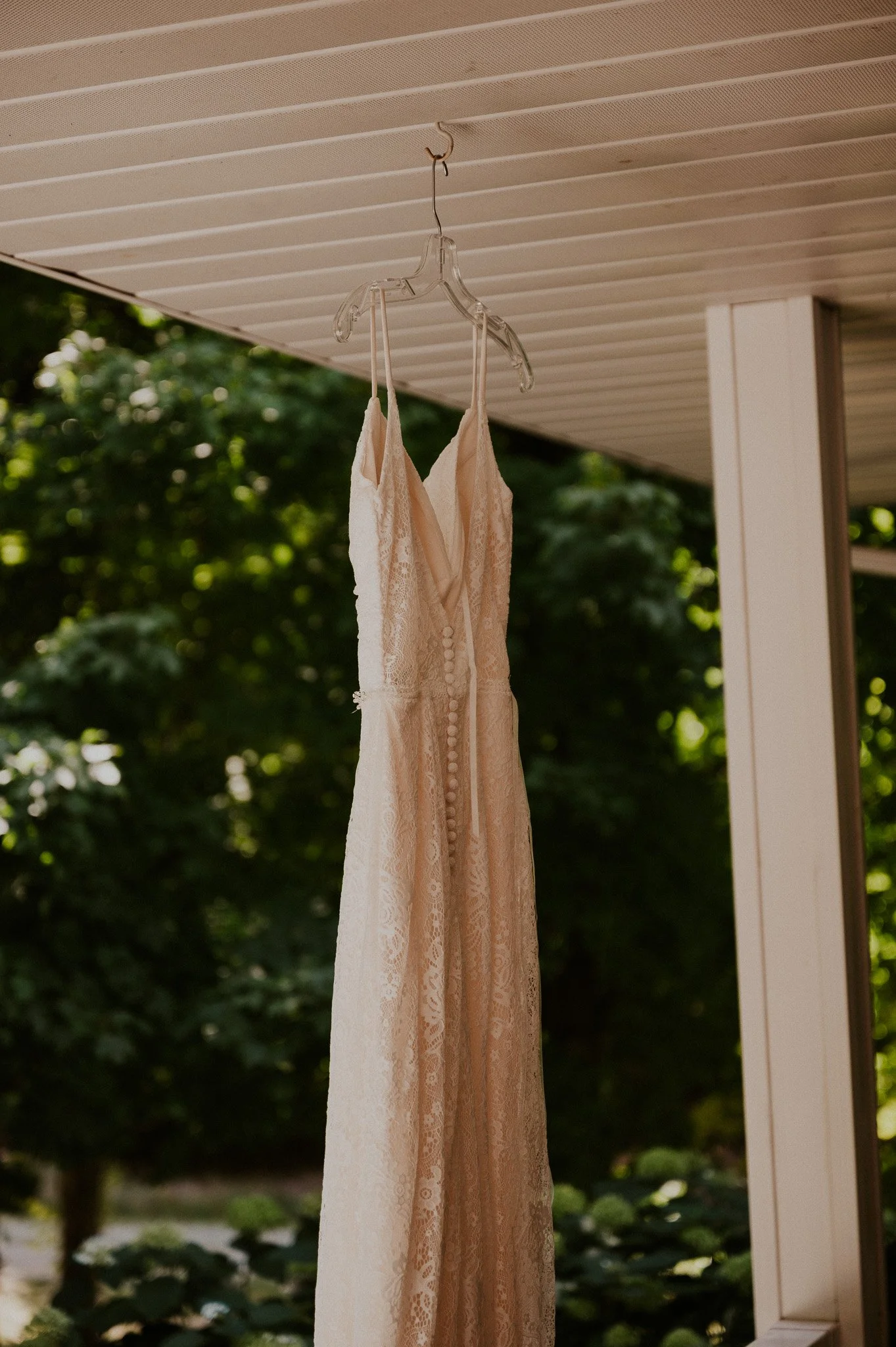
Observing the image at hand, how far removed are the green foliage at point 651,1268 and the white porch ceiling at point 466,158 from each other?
3328 mm

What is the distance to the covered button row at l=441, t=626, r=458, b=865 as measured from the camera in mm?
1970

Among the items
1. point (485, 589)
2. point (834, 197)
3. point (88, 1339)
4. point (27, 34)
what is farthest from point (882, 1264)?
point (88, 1339)

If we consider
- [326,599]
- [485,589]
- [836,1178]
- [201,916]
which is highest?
[326,599]

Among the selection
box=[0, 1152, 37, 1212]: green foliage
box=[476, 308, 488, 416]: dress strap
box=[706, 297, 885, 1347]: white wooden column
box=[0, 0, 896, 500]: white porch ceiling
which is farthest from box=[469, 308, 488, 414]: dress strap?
box=[0, 1152, 37, 1212]: green foliage

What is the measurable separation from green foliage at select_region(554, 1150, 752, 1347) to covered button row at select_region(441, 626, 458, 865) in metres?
3.26

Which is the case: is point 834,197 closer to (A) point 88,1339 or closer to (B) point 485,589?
(B) point 485,589

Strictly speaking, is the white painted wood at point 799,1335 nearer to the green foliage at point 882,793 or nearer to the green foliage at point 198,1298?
the green foliage at point 198,1298

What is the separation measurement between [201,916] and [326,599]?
153 centimetres

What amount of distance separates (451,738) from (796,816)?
108 centimetres

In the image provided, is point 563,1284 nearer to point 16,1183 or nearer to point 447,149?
point 16,1183

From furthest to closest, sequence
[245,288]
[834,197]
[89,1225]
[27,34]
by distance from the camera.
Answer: [89,1225], [245,288], [834,197], [27,34]

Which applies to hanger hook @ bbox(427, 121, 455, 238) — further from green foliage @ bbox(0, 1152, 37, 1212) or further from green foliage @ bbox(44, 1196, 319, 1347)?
green foliage @ bbox(0, 1152, 37, 1212)

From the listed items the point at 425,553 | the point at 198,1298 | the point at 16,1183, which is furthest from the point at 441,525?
the point at 16,1183

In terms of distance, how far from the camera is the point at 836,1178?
8.99ft
